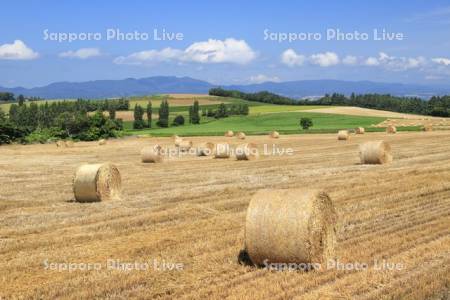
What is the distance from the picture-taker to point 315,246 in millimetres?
10773

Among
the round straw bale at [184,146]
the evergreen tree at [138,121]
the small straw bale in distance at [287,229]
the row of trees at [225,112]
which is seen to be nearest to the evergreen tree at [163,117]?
the evergreen tree at [138,121]

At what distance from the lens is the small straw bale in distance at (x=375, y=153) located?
27.6 metres

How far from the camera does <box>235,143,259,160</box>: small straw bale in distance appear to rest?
109ft

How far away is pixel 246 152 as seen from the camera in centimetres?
3325

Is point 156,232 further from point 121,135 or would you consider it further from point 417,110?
point 417,110

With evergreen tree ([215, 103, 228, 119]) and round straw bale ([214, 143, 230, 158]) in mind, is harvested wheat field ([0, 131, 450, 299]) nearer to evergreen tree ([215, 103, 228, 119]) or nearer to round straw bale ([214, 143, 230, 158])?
round straw bale ([214, 143, 230, 158])

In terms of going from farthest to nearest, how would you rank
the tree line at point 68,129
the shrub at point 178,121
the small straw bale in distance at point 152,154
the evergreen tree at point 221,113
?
the evergreen tree at point 221,113 → the shrub at point 178,121 → the tree line at point 68,129 → the small straw bale in distance at point 152,154

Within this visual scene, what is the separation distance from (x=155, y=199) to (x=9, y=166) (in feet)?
60.9

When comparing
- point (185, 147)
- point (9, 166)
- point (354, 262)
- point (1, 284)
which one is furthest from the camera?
point (185, 147)

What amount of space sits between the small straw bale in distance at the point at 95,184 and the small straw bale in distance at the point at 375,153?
42.7 ft

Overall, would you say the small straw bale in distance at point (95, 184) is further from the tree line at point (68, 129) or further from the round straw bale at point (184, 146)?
the tree line at point (68, 129)

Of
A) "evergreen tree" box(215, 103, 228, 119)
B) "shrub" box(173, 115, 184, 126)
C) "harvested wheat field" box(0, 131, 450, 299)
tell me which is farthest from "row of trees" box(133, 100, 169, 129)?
"harvested wheat field" box(0, 131, 450, 299)

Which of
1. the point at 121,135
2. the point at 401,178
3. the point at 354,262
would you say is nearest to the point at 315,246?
the point at 354,262

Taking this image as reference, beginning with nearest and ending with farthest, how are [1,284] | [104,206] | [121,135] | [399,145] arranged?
1. [1,284]
2. [104,206]
3. [399,145]
4. [121,135]
